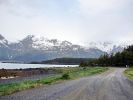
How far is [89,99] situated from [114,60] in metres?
167

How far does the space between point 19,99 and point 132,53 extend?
162 metres

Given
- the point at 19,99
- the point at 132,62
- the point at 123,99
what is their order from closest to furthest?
the point at 19,99
the point at 123,99
the point at 132,62

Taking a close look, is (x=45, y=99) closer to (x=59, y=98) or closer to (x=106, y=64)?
(x=59, y=98)

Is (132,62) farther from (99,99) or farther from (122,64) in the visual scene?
(99,99)

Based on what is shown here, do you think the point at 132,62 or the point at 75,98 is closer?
the point at 75,98

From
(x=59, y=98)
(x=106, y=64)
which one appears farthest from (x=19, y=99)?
(x=106, y=64)

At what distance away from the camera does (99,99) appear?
2505 cm

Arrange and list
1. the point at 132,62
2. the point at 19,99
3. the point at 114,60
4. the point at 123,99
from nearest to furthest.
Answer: the point at 19,99 < the point at 123,99 < the point at 132,62 < the point at 114,60

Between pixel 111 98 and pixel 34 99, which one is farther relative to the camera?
pixel 111 98

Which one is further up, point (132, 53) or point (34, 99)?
point (132, 53)

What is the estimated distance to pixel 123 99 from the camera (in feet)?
84.5

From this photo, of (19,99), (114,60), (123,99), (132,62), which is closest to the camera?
(19,99)

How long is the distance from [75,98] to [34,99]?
10.2ft

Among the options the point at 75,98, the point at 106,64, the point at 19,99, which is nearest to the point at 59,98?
the point at 75,98
